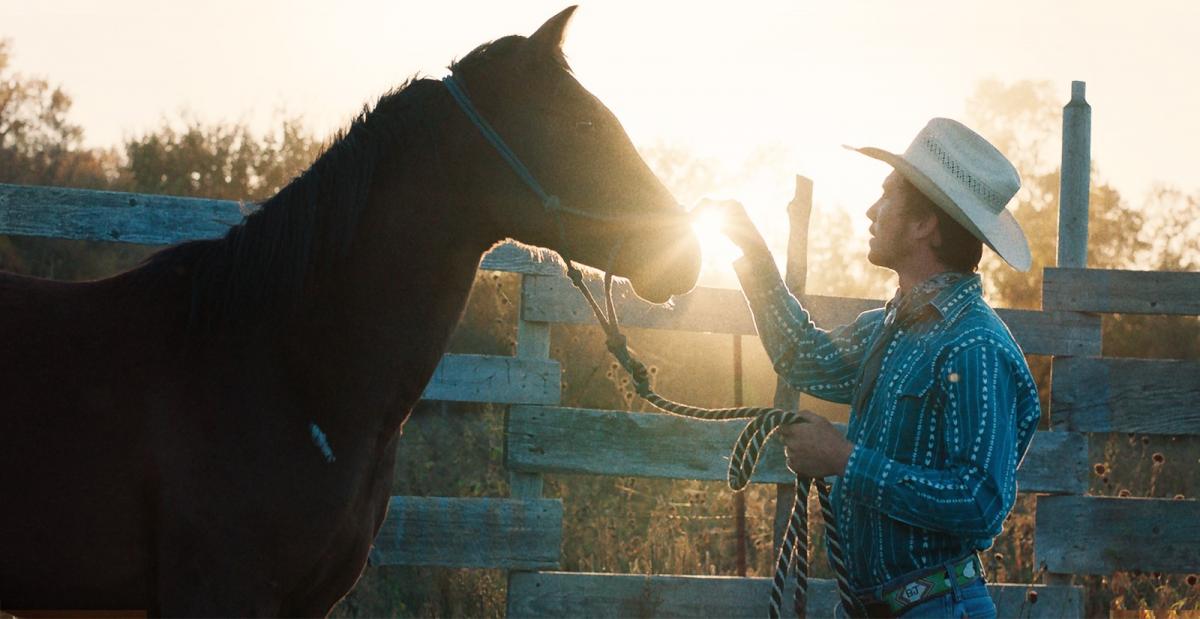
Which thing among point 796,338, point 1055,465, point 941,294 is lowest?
point 1055,465

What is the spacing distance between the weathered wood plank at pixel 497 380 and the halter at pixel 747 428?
2.01 metres

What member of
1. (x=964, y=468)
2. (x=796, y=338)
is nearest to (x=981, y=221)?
(x=964, y=468)

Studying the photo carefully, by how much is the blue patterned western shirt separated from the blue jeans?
82 mm

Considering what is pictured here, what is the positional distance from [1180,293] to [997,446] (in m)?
4.09

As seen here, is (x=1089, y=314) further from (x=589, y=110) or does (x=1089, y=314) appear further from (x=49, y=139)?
(x=49, y=139)

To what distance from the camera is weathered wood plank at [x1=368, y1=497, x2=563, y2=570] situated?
16.9ft

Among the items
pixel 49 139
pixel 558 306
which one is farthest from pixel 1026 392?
pixel 49 139

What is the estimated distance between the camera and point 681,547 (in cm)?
674

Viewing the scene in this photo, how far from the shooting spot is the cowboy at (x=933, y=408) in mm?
2473

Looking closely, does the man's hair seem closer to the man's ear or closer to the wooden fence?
the man's ear

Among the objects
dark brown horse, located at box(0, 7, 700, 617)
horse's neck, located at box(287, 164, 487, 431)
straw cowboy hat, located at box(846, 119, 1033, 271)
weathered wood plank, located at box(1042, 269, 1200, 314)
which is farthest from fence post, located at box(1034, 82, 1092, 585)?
horse's neck, located at box(287, 164, 487, 431)

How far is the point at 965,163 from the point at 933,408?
Result: 0.61 metres

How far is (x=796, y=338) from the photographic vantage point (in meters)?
3.24

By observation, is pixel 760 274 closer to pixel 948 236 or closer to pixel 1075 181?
pixel 948 236
